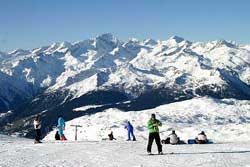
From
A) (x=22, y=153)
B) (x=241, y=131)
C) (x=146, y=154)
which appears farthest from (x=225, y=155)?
(x=241, y=131)

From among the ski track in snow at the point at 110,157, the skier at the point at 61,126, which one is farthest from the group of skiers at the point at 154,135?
the ski track in snow at the point at 110,157

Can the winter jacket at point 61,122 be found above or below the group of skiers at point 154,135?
above

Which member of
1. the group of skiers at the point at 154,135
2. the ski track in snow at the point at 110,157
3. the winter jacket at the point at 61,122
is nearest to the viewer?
the ski track in snow at the point at 110,157

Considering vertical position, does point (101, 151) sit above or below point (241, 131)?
below

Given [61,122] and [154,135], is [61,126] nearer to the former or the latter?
[61,122]

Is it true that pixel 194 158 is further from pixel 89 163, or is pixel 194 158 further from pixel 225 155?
pixel 89 163

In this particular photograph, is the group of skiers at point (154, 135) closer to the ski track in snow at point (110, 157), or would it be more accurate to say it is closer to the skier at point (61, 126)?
the skier at point (61, 126)

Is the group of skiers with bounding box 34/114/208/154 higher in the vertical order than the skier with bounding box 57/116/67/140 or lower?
lower

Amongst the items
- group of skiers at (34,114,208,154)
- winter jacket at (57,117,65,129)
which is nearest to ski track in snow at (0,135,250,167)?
group of skiers at (34,114,208,154)

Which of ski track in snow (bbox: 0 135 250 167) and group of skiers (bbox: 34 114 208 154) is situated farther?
group of skiers (bbox: 34 114 208 154)

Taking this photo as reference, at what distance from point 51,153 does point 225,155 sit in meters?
10.3

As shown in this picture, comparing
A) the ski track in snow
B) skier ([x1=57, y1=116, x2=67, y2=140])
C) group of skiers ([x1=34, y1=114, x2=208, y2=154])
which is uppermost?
skier ([x1=57, y1=116, x2=67, y2=140])

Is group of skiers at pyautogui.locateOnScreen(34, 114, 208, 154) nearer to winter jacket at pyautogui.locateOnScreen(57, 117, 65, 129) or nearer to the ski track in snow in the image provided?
winter jacket at pyautogui.locateOnScreen(57, 117, 65, 129)

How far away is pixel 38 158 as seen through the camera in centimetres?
2875
